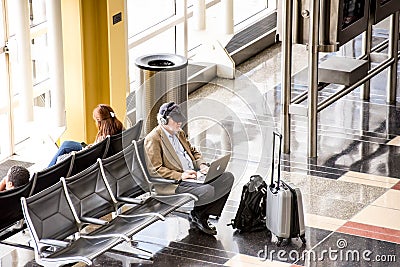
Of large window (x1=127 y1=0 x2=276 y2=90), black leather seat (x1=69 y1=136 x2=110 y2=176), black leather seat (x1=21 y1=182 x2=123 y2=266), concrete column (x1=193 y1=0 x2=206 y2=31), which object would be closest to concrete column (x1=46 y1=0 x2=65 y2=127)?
black leather seat (x1=69 y1=136 x2=110 y2=176)

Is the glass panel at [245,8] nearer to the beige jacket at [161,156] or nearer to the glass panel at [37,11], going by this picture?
the glass panel at [37,11]

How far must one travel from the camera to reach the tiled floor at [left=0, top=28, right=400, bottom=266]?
9180 millimetres

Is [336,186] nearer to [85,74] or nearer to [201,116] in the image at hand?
[201,116]

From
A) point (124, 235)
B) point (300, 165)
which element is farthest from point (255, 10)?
point (124, 235)

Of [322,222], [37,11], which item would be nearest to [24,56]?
[37,11]

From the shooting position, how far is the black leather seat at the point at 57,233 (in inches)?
321

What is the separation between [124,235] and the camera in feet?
28.0

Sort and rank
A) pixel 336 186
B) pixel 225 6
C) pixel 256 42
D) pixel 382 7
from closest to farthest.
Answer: pixel 336 186 → pixel 382 7 → pixel 225 6 → pixel 256 42

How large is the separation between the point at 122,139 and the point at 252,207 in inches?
55.3

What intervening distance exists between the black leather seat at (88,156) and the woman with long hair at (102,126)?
19 centimetres

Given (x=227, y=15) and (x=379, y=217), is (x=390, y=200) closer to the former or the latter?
(x=379, y=217)

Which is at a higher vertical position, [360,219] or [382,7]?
[382,7]

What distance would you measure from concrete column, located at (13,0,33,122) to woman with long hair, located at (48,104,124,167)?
94cm

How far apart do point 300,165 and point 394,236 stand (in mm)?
2005
